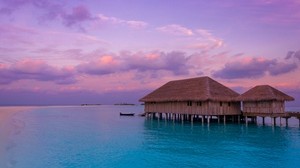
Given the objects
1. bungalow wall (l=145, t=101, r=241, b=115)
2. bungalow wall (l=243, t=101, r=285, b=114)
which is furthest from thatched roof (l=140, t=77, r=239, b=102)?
bungalow wall (l=243, t=101, r=285, b=114)

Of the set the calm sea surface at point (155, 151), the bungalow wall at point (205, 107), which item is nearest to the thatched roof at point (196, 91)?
the bungalow wall at point (205, 107)

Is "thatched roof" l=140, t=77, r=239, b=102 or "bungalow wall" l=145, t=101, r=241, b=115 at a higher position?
"thatched roof" l=140, t=77, r=239, b=102

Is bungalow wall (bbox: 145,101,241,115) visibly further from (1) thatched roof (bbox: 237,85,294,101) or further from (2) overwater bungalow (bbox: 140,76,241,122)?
(1) thatched roof (bbox: 237,85,294,101)

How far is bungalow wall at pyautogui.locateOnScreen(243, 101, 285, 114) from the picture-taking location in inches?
1163

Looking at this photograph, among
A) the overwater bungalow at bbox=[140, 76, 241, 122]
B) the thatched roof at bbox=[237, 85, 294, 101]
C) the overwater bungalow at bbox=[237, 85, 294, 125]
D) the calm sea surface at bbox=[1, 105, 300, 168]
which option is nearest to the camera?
the calm sea surface at bbox=[1, 105, 300, 168]

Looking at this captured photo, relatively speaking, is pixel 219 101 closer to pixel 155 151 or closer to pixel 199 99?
pixel 199 99

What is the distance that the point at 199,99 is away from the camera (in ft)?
107

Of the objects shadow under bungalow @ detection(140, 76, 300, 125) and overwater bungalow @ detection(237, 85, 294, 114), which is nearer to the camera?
overwater bungalow @ detection(237, 85, 294, 114)

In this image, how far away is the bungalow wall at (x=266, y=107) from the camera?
2953 cm

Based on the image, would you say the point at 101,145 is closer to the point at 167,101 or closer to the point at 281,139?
the point at 281,139

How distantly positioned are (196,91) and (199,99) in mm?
2155

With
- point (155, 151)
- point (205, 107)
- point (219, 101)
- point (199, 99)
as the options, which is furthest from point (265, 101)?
point (155, 151)

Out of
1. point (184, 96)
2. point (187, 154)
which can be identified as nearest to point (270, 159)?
point (187, 154)

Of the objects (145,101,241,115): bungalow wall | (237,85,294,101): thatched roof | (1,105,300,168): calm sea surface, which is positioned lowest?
(1,105,300,168): calm sea surface
